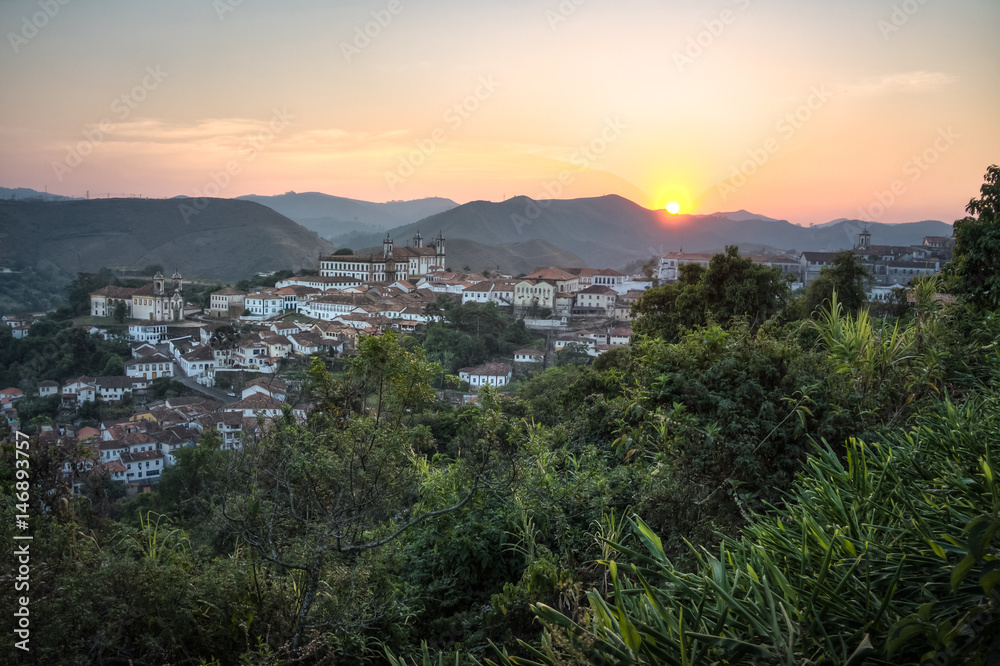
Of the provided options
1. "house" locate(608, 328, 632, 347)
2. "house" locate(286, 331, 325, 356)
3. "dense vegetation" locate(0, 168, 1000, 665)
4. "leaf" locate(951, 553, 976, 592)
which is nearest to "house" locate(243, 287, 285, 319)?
"house" locate(286, 331, 325, 356)

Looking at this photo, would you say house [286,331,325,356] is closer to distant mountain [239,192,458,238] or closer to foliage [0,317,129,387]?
foliage [0,317,129,387]

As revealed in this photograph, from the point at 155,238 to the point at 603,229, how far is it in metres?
58.7

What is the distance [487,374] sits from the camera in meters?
23.7

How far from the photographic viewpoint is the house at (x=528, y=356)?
28094mm

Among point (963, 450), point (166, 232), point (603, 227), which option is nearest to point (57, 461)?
point (963, 450)

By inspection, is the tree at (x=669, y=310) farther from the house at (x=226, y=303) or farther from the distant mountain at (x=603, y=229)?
the distant mountain at (x=603, y=229)

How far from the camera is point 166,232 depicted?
75188 millimetres

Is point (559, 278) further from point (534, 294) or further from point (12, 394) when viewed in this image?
point (12, 394)

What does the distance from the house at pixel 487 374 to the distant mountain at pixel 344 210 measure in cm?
10837

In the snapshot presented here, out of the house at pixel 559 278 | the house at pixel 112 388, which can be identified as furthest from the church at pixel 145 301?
the house at pixel 559 278

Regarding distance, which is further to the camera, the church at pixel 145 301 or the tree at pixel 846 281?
the church at pixel 145 301

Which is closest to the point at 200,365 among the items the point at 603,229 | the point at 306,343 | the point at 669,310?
the point at 306,343

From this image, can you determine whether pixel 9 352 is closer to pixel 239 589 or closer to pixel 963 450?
pixel 239 589

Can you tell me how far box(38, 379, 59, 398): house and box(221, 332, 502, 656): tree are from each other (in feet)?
88.8
